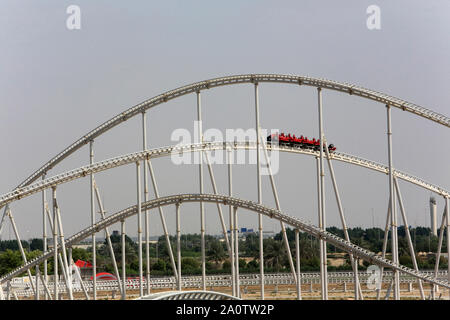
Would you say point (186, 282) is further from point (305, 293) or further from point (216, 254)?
point (216, 254)

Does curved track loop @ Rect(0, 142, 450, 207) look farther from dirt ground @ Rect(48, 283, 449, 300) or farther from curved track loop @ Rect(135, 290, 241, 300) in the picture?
dirt ground @ Rect(48, 283, 449, 300)

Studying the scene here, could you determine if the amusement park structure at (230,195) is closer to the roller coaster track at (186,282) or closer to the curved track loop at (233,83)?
the curved track loop at (233,83)

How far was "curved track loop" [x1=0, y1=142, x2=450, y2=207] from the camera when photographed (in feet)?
78.2

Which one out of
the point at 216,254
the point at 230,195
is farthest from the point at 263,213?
the point at 216,254

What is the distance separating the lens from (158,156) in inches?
1007

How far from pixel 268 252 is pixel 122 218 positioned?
36.7 meters

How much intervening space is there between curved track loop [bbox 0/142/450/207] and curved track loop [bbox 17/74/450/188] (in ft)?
6.94

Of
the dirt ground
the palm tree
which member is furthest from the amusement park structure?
the palm tree

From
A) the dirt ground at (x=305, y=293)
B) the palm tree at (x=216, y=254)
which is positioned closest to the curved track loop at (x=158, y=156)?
the dirt ground at (x=305, y=293)

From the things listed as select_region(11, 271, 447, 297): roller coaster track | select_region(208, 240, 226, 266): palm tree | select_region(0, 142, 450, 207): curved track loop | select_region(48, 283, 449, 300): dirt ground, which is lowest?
select_region(48, 283, 449, 300): dirt ground

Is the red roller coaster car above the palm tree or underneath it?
above

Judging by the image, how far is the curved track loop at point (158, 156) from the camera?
78.2 feet

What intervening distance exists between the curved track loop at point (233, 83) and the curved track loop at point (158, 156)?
212 cm
